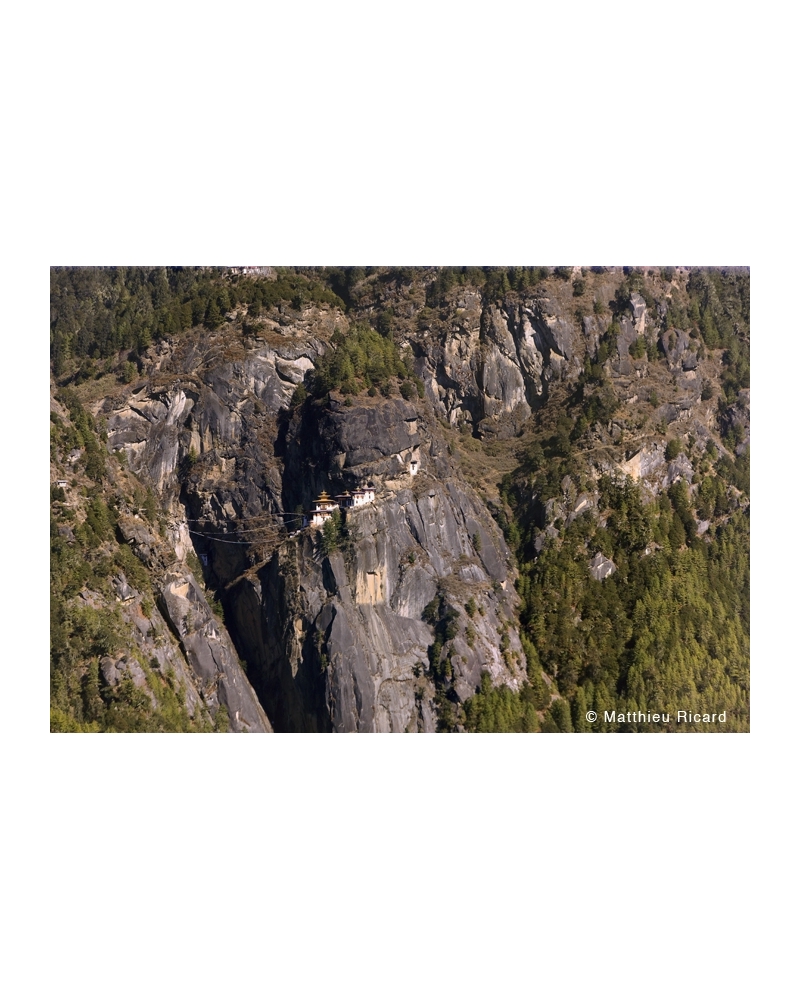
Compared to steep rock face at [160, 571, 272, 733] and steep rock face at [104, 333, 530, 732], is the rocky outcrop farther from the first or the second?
steep rock face at [160, 571, 272, 733]

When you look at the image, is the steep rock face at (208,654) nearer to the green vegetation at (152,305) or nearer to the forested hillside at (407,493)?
the forested hillside at (407,493)

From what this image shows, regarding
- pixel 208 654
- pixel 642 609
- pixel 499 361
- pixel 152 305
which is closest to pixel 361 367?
pixel 499 361

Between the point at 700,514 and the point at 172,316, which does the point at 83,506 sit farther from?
the point at 700,514

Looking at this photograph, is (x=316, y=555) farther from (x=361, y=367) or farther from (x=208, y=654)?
(x=361, y=367)

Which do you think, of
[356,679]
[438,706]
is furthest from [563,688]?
[356,679]

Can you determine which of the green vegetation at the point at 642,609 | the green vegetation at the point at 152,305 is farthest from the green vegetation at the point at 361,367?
the green vegetation at the point at 642,609

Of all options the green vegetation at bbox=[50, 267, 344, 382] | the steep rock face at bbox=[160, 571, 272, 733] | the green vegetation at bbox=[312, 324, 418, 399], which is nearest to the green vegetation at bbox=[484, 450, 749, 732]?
the green vegetation at bbox=[312, 324, 418, 399]

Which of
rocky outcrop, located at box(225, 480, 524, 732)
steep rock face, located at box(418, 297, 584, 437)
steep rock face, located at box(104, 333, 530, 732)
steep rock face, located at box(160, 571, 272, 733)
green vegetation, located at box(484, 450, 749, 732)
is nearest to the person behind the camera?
green vegetation, located at box(484, 450, 749, 732)

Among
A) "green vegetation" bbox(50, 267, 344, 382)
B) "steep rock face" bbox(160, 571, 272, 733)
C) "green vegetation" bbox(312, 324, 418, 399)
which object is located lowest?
"steep rock face" bbox(160, 571, 272, 733)
